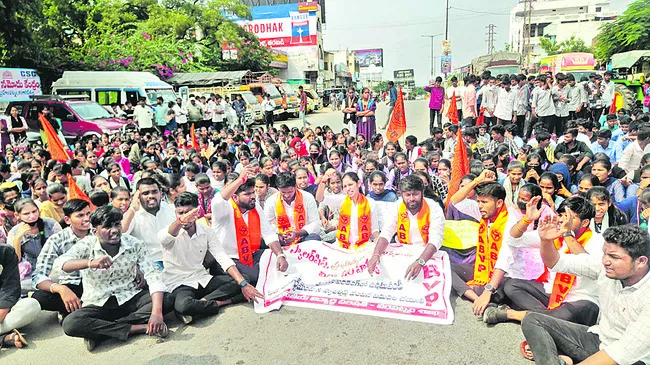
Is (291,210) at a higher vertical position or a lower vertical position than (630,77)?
lower

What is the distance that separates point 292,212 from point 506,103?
7.30m

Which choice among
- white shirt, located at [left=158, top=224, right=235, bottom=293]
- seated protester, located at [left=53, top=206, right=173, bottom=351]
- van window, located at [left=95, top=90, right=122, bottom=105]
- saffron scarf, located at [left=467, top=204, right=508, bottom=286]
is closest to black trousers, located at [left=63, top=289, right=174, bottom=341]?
seated protester, located at [left=53, top=206, right=173, bottom=351]

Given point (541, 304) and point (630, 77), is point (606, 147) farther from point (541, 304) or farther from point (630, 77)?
point (630, 77)

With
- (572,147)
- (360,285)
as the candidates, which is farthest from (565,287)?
(572,147)

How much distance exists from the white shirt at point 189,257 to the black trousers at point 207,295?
6 centimetres

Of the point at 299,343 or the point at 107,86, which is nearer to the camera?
the point at 299,343

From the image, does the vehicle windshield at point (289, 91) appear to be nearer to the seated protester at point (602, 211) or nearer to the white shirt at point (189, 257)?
the white shirt at point (189, 257)

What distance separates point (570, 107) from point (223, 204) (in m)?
9.29

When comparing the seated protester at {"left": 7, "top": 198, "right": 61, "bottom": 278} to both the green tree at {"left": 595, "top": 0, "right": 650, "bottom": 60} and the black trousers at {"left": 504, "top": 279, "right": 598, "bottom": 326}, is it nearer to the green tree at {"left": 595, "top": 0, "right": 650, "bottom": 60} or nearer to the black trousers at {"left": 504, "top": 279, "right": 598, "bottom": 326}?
the black trousers at {"left": 504, "top": 279, "right": 598, "bottom": 326}

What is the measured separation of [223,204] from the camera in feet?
15.9

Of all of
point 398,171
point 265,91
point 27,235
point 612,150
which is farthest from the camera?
point 265,91

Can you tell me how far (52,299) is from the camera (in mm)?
4160

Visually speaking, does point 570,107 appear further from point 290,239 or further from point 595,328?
point 595,328

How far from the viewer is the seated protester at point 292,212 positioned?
552 centimetres
